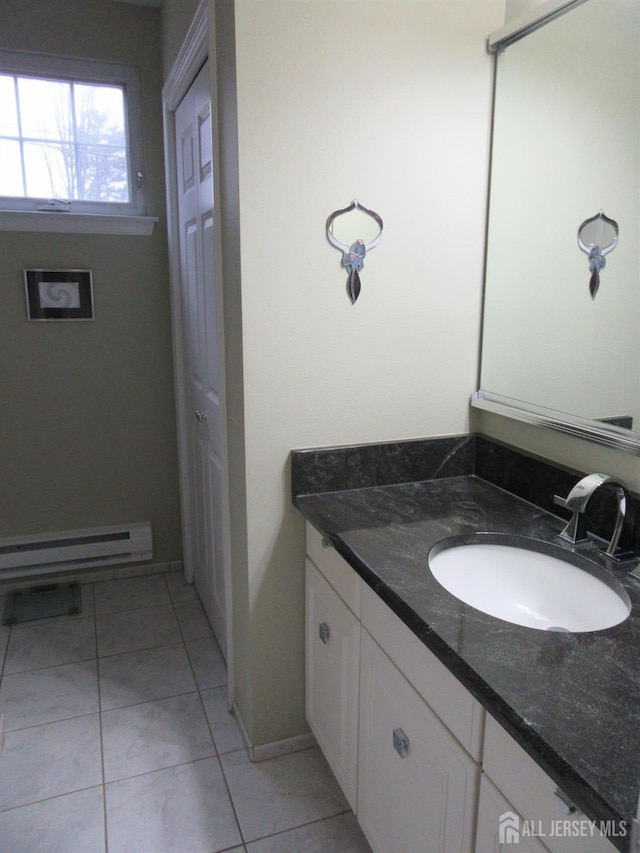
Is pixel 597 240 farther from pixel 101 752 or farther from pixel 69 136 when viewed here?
pixel 69 136

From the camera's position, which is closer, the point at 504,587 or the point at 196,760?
the point at 504,587

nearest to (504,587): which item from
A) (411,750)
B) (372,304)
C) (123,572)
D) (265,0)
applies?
(411,750)

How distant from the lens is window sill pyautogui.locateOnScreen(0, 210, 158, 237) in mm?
2490

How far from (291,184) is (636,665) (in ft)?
4.12

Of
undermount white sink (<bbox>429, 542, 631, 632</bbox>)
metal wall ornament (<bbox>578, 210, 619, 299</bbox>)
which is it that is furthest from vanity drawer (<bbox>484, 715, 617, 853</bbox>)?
metal wall ornament (<bbox>578, 210, 619, 299</bbox>)

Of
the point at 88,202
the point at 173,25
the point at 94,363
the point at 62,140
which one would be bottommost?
the point at 94,363

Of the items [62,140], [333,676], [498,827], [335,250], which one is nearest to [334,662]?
[333,676]

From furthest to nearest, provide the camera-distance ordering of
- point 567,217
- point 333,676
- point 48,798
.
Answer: point 48,798
point 333,676
point 567,217

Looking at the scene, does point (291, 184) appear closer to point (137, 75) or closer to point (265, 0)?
point (265, 0)

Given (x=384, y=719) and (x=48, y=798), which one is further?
(x=48, y=798)

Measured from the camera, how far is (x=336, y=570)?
5.02 feet

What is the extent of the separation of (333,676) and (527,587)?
1.87ft

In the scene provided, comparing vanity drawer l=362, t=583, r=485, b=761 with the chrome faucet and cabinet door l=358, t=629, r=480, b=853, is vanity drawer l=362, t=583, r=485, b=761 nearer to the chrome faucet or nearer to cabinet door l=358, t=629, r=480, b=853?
cabinet door l=358, t=629, r=480, b=853

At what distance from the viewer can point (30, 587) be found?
2.86 metres
